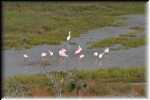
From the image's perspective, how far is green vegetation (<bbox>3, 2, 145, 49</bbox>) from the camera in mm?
2840

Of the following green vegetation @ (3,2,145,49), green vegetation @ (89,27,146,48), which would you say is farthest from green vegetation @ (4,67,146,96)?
green vegetation @ (3,2,145,49)

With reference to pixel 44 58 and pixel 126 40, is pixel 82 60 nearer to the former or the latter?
pixel 44 58

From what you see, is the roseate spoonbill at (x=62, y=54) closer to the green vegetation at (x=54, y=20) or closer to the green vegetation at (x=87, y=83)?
the green vegetation at (x=87, y=83)

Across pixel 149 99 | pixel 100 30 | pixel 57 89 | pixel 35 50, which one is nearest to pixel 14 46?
pixel 35 50

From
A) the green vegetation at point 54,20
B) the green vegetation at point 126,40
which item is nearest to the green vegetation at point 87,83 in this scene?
the green vegetation at point 126,40

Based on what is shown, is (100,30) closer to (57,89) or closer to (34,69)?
(34,69)

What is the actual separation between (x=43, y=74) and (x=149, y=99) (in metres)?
1.03

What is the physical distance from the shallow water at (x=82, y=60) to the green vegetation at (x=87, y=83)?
2.7 inches

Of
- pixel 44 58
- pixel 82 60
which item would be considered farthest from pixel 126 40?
pixel 44 58

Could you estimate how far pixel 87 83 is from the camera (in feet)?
6.73

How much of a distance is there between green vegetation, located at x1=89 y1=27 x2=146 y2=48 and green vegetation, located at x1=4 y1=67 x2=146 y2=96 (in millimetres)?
271

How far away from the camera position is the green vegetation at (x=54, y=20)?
2.84m

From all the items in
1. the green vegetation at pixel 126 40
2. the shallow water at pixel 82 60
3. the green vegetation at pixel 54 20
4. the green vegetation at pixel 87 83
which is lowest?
the green vegetation at pixel 87 83

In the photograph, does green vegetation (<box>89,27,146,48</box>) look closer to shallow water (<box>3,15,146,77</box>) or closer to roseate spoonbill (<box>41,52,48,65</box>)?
shallow water (<box>3,15,146,77</box>)
